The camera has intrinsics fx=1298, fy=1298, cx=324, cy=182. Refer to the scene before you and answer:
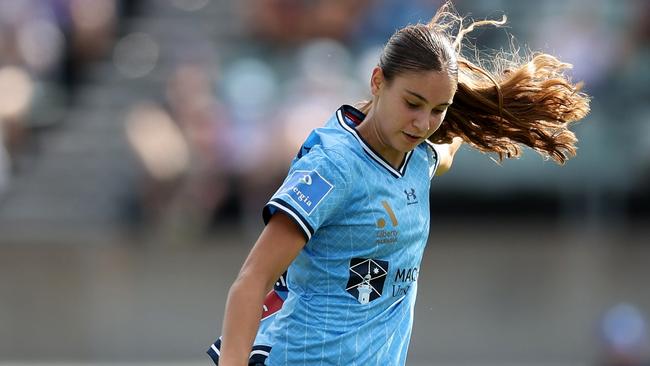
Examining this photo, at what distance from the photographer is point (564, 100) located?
16.5 feet

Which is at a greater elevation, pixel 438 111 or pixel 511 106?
pixel 511 106

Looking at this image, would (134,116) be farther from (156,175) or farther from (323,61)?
(323,61)

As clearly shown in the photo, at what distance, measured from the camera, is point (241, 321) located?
13.0ft

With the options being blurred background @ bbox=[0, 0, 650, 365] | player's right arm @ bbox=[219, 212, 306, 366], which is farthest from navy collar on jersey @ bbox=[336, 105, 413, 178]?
blurred background @ bbox=[0, 0, 650, 365]

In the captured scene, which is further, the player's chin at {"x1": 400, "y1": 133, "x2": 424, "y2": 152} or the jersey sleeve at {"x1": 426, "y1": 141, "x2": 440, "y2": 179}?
the jersey sleeve at {"x1": 426, "y1": 141, "x2": 440, "y2": 179}

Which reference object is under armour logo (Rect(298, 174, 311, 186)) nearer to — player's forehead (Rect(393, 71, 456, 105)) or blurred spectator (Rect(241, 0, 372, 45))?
player's forehead (Rect(393, 71, 456, 105))

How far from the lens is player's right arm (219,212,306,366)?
13.0 feet

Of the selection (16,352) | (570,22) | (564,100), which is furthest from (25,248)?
Answer: (564,100)

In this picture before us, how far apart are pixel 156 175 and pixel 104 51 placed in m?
2.43

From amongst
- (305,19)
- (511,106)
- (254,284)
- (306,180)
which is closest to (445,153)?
(511,106)

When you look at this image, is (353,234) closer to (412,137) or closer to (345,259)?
(345,259)

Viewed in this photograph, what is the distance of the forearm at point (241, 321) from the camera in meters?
3.96

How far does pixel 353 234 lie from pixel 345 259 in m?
0.09

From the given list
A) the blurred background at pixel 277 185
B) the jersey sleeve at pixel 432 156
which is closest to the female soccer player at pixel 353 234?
the jersey sleeve at pixel 432 156
